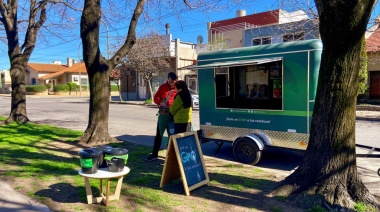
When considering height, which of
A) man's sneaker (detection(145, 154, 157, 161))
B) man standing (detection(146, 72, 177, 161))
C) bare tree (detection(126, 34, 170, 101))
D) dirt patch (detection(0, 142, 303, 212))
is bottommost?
dirt patch (detection(0, 142, 303, 212))

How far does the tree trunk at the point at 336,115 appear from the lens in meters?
4.05

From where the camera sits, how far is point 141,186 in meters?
5.19

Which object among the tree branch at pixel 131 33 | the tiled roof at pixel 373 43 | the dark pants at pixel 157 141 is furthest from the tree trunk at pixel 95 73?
the tiled roof at pixel 373 43

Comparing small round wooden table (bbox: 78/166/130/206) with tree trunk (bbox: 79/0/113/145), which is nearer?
small round wooden table (bbox: 78/166/130/206)

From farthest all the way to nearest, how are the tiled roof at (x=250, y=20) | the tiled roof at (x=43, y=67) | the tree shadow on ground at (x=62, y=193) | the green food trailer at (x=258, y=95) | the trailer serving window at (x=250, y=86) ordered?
the tiled roof at (x=43, y=67) < the tiled roof at (x=250, y=20) < the trailer serving window at (x=250, y=86) < the green food trailer at (x=258, y=95) < the tree shadow on ground at (x=62, y=193)

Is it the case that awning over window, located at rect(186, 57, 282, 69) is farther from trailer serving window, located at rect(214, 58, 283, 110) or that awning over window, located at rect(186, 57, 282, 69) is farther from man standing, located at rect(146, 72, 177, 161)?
man standing, located at rect(146, 72, 177, 161)

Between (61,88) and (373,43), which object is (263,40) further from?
(61,88)

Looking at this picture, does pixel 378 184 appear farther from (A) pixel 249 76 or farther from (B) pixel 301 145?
(A) pixel 249 76

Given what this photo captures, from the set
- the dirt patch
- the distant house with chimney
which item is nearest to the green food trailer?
the dirt patch

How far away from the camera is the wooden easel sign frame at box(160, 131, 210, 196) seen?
4.82m

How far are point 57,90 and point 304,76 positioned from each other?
5105cm

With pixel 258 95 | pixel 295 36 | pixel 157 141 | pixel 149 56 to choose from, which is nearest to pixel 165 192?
pixel 157 141

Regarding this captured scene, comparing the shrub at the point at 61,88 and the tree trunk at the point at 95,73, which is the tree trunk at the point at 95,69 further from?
the shrub at the point at 61,88

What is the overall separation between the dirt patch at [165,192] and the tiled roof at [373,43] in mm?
19155
